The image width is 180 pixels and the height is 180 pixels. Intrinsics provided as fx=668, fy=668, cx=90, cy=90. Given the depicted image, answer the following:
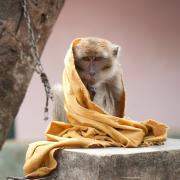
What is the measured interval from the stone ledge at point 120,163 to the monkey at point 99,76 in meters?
0.60

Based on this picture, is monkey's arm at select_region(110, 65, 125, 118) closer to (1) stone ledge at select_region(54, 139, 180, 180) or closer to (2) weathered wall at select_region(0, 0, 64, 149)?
(2) weathered wall at select_region(0, 0, 64, 149)

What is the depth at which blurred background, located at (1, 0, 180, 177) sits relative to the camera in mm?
7789

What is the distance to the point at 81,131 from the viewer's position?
415 cm

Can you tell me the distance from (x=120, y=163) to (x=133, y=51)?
15.4ft

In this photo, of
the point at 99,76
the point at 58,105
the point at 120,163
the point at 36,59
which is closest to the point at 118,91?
the point at 99,76

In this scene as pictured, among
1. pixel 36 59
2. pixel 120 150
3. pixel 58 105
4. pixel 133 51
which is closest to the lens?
pixel 120 150

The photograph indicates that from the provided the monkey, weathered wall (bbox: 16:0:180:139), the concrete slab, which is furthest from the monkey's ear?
weathered wall (bbox: 16:0:180:139)

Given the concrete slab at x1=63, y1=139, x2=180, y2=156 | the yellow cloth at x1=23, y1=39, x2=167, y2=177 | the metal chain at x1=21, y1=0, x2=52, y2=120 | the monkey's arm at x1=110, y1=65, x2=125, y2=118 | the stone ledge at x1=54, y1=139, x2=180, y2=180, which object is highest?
the metal chain at x1=21, y1=0, x2=52, y2=120

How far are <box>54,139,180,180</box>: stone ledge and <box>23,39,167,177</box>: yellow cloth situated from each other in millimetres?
77

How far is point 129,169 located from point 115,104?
111cm

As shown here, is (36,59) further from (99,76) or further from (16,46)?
(99,76)

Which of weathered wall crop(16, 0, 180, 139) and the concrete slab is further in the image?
weathered wall crop(16, 0, 180, 139)

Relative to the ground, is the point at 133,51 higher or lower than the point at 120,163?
higher

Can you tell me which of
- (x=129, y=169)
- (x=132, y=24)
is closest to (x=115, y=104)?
(x=129, y=169)
